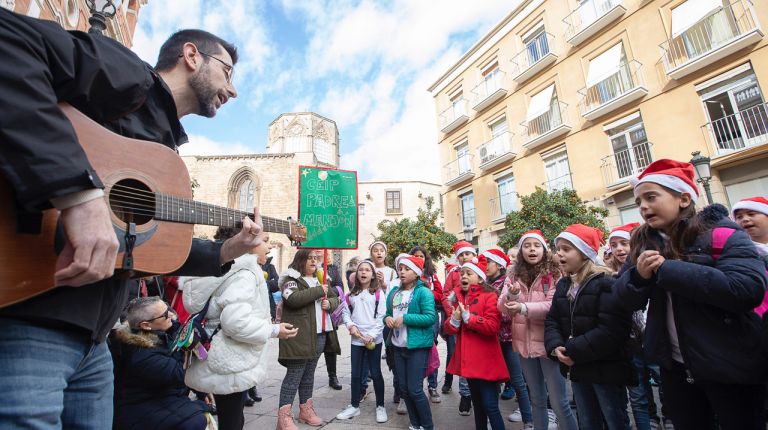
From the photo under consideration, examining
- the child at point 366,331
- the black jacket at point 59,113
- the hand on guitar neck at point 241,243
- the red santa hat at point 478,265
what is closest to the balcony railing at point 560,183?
the red santa hat at point 478,265

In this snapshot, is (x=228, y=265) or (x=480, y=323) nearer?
(x=228, y=265)

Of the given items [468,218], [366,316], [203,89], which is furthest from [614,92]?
[203,89]

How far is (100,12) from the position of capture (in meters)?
3.33

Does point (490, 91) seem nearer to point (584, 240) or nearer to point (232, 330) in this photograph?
point (584, 240)

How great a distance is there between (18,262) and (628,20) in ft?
55.7

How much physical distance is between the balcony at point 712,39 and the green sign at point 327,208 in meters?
11.9

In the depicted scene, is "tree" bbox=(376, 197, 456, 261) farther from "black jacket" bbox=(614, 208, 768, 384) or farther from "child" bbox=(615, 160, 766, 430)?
"black jacket" bbox=(614, 208, 768, 384)

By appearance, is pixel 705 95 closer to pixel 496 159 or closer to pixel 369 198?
pixel 496 159

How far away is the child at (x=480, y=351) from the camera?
3.42m

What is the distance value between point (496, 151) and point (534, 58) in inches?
174

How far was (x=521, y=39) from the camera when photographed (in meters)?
17.3

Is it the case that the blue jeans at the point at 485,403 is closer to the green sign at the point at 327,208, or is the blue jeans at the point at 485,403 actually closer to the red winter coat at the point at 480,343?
the red winter coat at the point at 480,343

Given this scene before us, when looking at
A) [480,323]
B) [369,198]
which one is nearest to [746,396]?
[480,323]

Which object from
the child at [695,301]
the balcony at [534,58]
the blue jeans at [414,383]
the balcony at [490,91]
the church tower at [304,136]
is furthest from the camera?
the church tower at [304,136]
